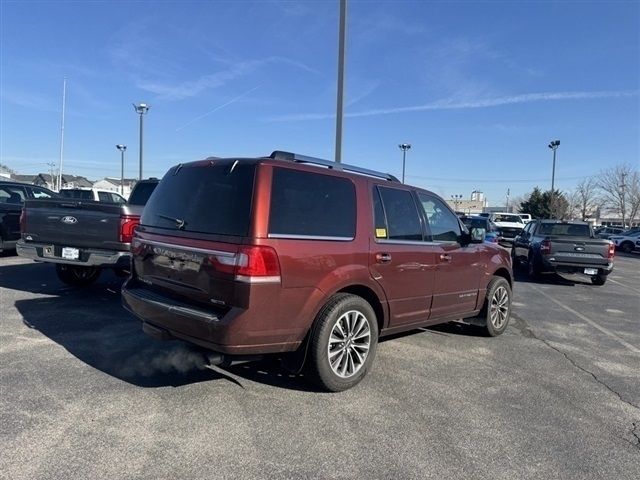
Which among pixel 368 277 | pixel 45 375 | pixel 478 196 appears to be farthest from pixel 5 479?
pixel 478 196

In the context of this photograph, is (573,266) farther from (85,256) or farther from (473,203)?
(473,203)

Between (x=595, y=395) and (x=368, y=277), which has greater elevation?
(x=368, y=277)

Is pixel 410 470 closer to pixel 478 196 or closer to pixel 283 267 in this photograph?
pixel 283 267

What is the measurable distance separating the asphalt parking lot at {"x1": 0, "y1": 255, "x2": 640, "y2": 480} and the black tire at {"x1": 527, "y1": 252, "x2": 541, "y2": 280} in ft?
24.0

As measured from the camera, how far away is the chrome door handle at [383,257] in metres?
4.64

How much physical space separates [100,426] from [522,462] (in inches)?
115

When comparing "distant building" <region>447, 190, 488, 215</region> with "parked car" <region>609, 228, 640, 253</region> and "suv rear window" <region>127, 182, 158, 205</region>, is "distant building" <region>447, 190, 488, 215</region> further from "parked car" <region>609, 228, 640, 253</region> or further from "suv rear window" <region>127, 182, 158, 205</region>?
"suv rear window" <region>127, 182, 158, 205</region>

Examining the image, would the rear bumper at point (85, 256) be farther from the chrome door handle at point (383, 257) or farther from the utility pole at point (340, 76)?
the utility pole at point (340, 76)

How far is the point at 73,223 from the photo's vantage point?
22.9 ft

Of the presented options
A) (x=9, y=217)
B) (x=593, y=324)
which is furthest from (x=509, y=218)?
(x=9, y=217)

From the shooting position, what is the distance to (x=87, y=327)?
237 inches

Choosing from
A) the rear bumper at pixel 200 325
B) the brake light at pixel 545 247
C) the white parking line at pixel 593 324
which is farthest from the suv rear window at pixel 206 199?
the brake light at pixel 545 247

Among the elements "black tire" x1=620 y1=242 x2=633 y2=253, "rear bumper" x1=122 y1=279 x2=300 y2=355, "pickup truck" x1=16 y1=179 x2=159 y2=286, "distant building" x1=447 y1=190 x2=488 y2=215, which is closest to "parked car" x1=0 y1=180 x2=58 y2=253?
"pickup truck" x1=16 y1=179 x2=159 y2=286

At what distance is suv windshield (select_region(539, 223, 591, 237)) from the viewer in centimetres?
1395
